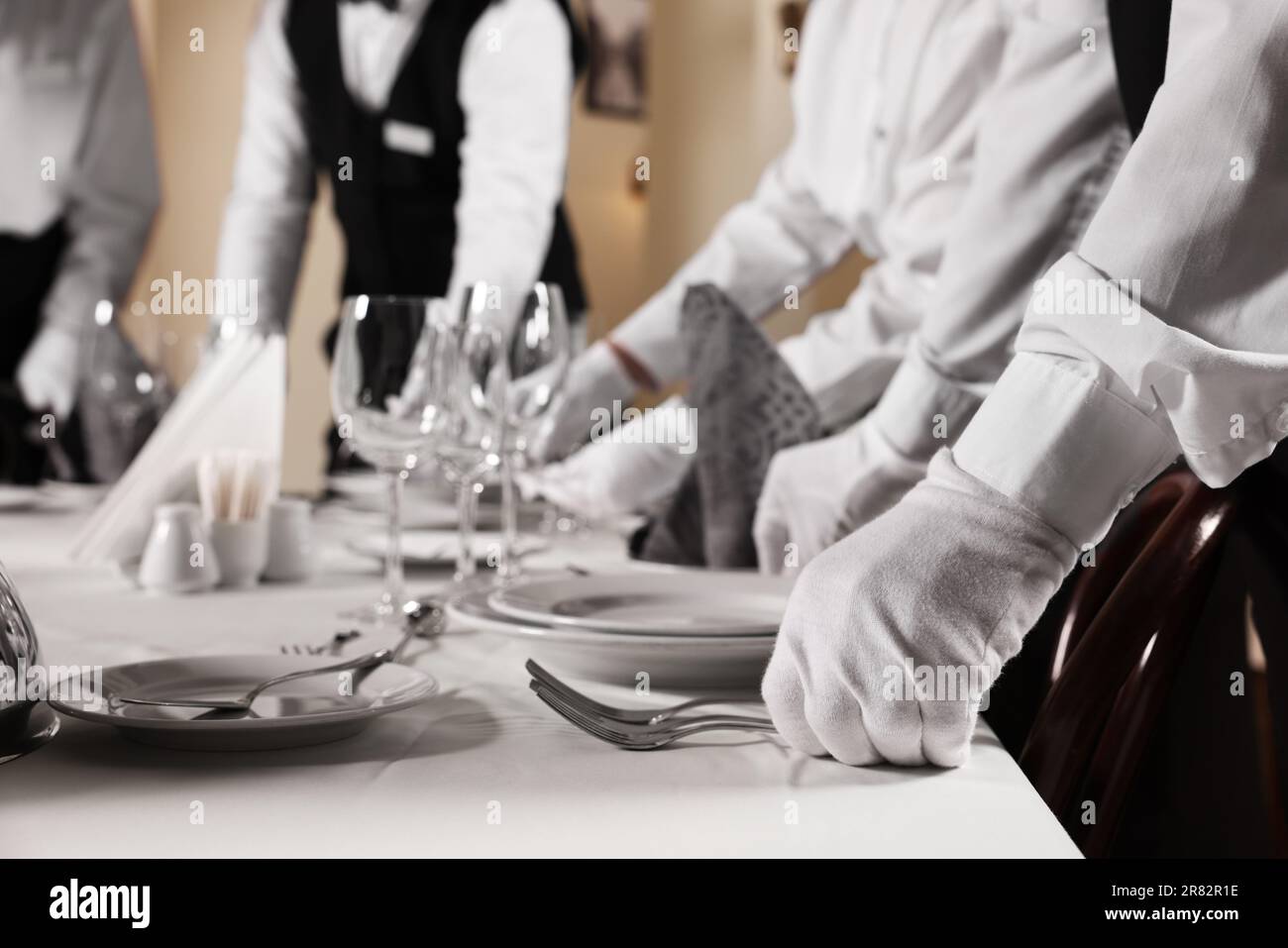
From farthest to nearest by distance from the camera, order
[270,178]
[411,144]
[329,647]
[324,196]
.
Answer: [324,196]
[270,178]
[411,144]
[329,647]

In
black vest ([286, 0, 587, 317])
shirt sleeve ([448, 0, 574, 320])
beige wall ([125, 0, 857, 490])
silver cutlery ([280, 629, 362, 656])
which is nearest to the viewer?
silver cutlery ([280, 629, 362, 656])

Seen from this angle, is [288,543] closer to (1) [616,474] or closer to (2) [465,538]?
(2) [465,538]

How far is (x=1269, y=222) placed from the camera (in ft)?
1.92

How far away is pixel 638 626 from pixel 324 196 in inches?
180

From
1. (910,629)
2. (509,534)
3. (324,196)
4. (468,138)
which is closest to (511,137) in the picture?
(468,138)

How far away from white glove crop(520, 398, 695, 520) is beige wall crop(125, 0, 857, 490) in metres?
3.16

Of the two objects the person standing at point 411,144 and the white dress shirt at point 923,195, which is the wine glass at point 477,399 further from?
the person standing at point 411,144

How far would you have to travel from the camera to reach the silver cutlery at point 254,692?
1.70 feet

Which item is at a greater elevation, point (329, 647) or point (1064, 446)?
point (1064, 446)

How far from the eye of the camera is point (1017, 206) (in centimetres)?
108

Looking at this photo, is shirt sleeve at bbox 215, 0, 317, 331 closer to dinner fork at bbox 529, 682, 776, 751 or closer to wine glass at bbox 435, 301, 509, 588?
wine glass at bbox 435, 301, 509, 588

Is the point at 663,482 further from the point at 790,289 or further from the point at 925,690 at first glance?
the point at 925,690

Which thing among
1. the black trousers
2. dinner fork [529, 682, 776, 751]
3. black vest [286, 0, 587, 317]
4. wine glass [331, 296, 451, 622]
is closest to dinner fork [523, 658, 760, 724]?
dinner fork [529, 682, 776, 751]

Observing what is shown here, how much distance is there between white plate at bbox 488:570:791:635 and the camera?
2.39 ft
